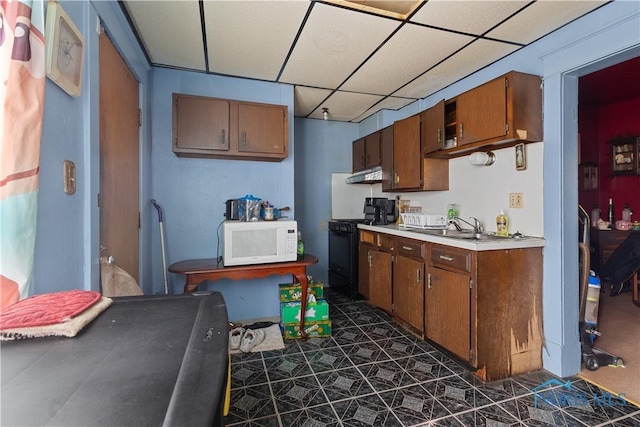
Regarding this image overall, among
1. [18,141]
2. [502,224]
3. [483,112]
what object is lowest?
[502,224]

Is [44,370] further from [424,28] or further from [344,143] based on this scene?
[344,143]

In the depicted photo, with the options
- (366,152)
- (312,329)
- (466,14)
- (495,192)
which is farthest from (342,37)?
(312,329)

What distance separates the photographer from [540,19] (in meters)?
1.84

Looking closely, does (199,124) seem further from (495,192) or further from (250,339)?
(495,192)

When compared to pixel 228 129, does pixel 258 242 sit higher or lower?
lower

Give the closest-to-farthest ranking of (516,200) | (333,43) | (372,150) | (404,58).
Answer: (333,43)
(516,200)
(404,58)
(372,150)

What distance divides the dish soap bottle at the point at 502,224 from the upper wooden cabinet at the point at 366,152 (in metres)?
1.62

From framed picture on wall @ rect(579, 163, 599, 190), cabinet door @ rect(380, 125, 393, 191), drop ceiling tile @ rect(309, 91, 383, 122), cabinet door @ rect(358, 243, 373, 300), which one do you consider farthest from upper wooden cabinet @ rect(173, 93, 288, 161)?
framed picture on wall @ rect(579, 163, 599, 190)

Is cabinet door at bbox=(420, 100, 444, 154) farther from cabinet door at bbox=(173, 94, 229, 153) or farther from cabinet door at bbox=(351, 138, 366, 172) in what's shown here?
cabinet door at bbox=(173, 94, 229, 153)

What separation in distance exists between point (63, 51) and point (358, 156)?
3380mm

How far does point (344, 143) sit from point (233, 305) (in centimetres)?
268

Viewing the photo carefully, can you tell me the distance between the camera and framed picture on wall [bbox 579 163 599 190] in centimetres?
406

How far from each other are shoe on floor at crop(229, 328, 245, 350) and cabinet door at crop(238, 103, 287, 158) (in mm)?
1580

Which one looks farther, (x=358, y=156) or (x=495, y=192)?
(x=358, y=156)
